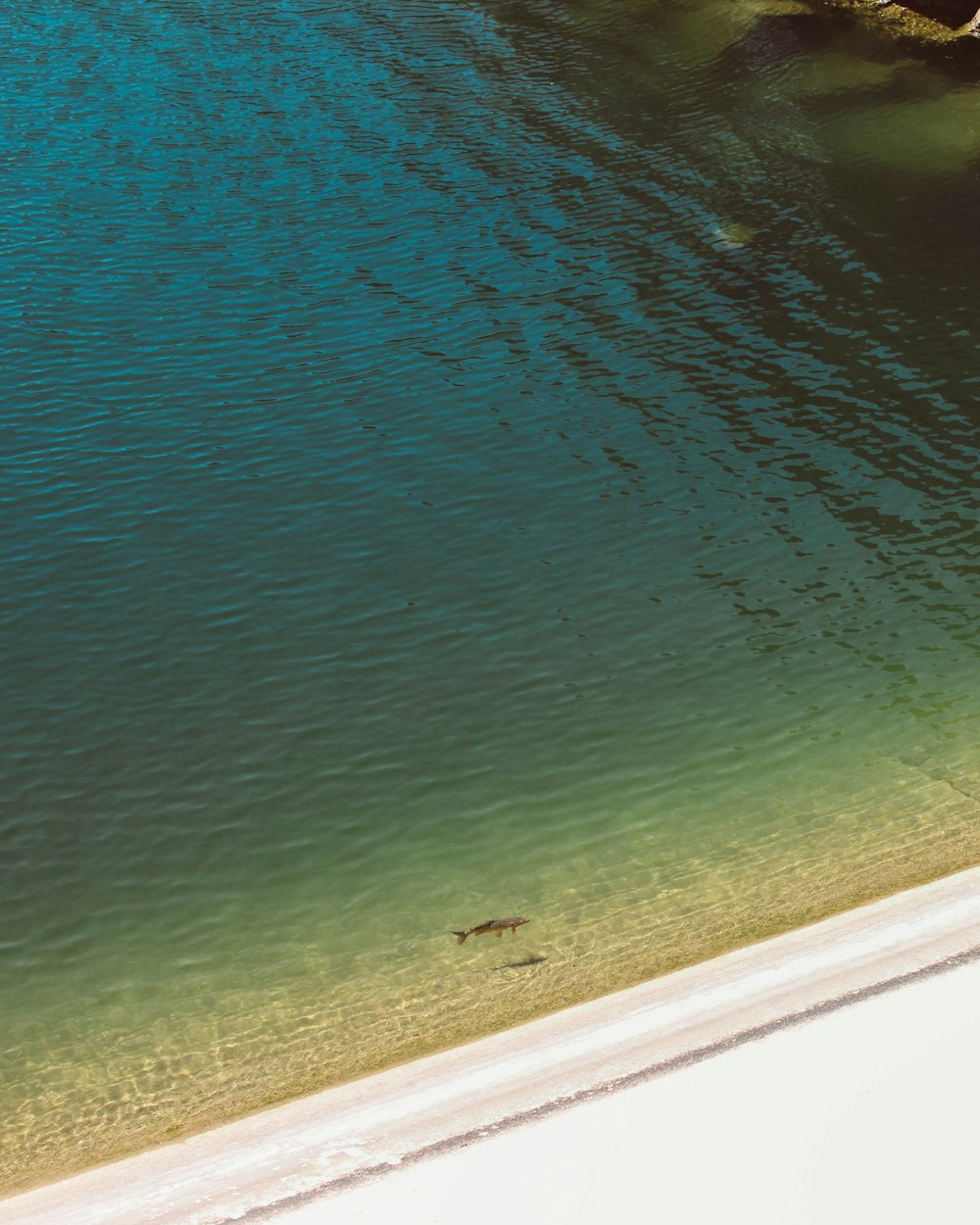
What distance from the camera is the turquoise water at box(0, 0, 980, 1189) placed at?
17016 millimetres

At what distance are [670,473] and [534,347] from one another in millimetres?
5782

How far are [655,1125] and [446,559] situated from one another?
39.0 ft

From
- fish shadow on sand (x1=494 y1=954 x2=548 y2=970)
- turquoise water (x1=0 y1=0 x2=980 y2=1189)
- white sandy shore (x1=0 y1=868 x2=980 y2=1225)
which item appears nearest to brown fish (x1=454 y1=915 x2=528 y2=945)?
turquoise water (x1=0 y1=0 x2=980 y2=1189)

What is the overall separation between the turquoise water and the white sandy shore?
698 mm

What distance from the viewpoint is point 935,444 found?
26.9m

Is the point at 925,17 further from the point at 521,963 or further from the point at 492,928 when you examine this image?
the point at 521,963

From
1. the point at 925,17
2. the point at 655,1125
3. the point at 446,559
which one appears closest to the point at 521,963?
the point at 655,1125

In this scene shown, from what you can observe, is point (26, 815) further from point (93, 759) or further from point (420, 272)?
point (420, 272)

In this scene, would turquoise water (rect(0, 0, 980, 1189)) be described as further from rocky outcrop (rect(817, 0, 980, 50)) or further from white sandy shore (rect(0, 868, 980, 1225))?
rocky outcrop (rect(817, 0, 980, 50))

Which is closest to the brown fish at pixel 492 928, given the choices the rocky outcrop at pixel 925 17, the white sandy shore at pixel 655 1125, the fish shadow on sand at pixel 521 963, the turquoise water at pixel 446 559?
the turquoise water at pixel 446 559

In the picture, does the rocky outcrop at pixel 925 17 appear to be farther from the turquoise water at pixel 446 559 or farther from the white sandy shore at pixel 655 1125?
the white sandy shore at pixel 655 1125

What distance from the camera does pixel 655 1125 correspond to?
563 inches

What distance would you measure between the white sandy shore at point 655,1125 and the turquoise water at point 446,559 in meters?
A: 0.70

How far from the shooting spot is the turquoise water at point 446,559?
17.0 m
